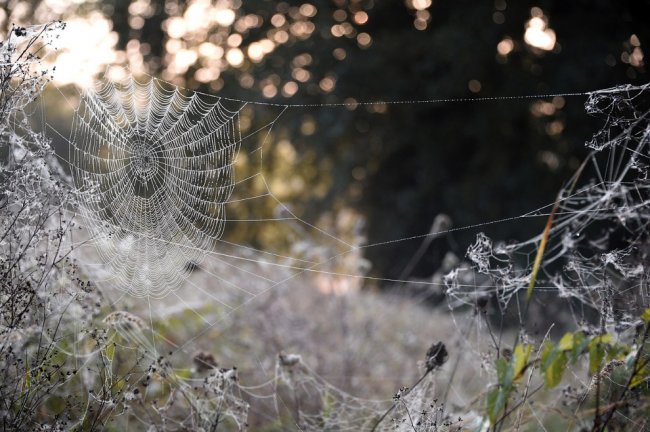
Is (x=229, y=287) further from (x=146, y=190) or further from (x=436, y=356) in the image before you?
(x=436, y=356)

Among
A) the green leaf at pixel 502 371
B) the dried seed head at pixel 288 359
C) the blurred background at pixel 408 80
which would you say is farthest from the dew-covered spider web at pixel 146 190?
the blurred background at pixel 408 80

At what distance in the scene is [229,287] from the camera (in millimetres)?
6383

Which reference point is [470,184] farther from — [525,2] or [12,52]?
[12,52]

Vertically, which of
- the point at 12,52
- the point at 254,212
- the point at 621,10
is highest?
the point at 12,52

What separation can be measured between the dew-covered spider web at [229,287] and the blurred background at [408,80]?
121 inches

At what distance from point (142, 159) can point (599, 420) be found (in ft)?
10.8

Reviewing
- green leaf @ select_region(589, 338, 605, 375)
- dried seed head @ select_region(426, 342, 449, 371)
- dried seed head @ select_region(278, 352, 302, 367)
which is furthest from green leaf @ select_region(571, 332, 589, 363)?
dried seed head @ select_region(278, 352, 302, 367)

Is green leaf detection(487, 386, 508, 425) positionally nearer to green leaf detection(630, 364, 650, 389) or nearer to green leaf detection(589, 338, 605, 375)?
green leaf detection(589, 338, 605, 375)

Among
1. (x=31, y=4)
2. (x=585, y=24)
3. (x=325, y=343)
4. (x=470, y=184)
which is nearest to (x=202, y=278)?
(x=325, y=343)

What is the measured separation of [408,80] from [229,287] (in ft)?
17.7

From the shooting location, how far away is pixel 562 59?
29.8ft

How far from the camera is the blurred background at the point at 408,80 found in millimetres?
9344

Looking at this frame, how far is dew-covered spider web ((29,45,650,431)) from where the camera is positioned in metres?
2.87

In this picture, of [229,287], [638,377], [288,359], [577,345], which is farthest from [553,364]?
[229,287]
